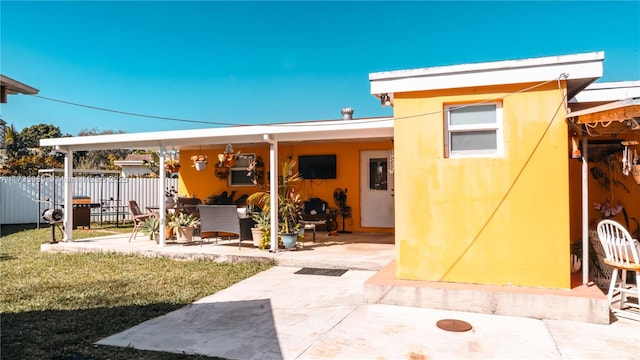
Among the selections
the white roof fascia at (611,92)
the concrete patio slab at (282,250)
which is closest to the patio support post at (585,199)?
the white roof fascia at (611,92)

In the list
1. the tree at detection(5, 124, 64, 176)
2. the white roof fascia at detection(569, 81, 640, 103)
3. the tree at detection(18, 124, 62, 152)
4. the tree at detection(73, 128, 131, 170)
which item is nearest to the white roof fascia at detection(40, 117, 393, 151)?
the white roof fascia at detection(569, 81, 640, 103)

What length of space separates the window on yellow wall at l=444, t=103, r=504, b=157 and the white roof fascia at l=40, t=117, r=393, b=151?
149 cm

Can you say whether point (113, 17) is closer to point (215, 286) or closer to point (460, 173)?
point (215, 286)

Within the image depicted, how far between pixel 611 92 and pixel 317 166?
693cm

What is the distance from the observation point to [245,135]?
789cm

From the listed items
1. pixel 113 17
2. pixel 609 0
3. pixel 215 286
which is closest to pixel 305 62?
pixel 113 17

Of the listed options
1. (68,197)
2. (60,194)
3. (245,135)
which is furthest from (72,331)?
(60,194)

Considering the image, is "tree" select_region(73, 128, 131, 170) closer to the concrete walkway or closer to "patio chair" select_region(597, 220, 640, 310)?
the concrete walkway

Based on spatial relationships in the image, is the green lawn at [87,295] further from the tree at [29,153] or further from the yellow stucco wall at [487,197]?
the tree at [29,153]

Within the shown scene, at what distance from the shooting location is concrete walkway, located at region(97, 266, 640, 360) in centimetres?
350

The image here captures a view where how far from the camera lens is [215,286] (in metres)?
5.92

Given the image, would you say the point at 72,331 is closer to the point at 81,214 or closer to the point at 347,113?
the point at 347,113

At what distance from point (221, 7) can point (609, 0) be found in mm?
11238

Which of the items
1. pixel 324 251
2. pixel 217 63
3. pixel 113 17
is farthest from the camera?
pixel 217 63
